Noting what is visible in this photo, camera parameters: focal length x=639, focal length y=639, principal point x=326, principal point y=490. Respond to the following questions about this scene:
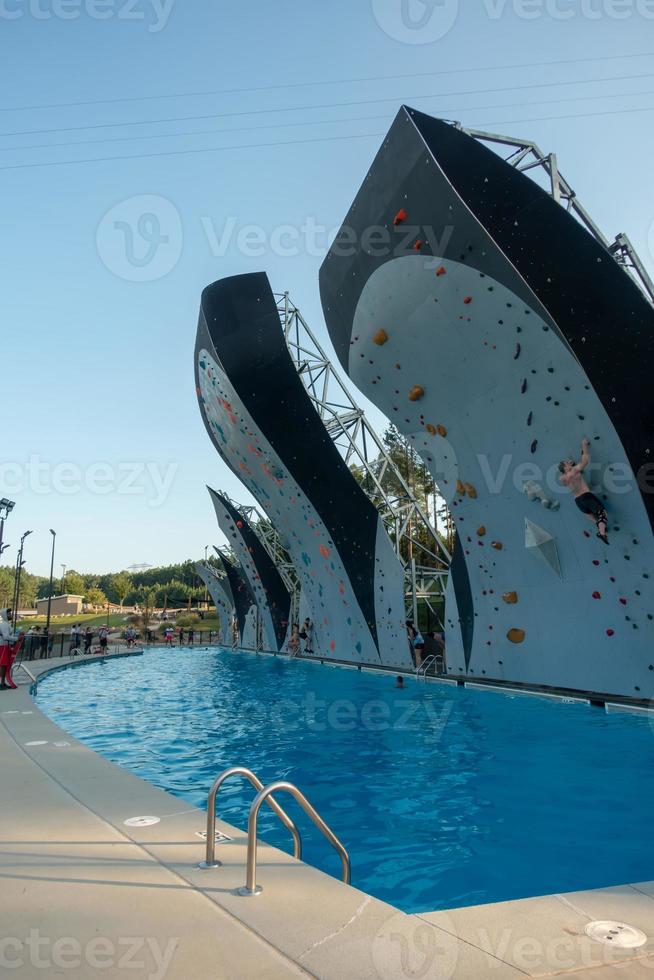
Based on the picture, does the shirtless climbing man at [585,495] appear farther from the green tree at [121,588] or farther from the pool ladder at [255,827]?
the green tree at [121,588]

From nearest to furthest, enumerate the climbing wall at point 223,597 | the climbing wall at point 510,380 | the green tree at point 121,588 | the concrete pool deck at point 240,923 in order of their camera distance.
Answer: the concrete pool deck at point 240,923, the climbing wall at point 510,380, the climbing wall at point 223,597, the green tree at point 121,588

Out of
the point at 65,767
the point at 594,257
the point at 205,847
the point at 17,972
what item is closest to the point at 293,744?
the point at 65,767

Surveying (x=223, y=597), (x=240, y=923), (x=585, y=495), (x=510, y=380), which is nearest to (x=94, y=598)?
(x=223, y=597)

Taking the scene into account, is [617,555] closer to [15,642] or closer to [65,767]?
[65,767]

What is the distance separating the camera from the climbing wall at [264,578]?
89.2ft

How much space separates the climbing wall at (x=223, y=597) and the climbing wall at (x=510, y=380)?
948 inches

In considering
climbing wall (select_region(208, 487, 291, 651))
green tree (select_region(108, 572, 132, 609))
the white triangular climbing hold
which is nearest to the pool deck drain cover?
the white triangular climbing hold

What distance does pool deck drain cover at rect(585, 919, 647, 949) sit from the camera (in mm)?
2242

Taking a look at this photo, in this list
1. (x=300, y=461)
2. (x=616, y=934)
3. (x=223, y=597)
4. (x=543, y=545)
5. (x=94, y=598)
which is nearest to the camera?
(x=616, y=934)

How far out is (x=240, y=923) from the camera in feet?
7.97

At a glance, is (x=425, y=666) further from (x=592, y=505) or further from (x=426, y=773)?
(x=426, y=773)

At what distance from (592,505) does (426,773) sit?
14.1 feet

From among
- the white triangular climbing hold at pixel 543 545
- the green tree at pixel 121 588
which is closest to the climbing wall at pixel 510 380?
the white triangular climbing hold at pixel 543 545

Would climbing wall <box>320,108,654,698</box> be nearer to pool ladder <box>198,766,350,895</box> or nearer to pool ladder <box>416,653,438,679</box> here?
pool ladder <box>416,653,438,679</box>
